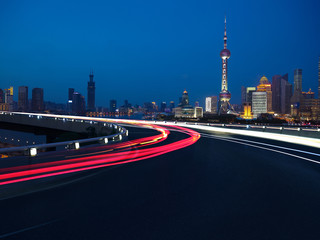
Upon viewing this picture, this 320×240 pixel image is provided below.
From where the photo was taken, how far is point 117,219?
5.04 metres

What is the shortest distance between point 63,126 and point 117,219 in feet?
149

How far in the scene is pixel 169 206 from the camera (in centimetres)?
578

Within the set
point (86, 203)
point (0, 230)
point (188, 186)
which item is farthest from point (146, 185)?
point (0, 230)

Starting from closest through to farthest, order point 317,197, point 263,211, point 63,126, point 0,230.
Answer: point 0,230 → point 263,211 → point 317,197 → point 63,126

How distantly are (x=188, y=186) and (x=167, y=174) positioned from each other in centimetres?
174

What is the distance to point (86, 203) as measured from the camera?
5.99m

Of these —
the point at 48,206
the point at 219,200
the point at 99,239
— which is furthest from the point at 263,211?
the point at 48,206

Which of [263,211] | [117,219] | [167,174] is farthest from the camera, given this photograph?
[167,174]

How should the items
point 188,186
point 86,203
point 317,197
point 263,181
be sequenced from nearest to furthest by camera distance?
point 86,203
point 317,197
point 188,186
point 263,181

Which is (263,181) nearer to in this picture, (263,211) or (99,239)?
(263,211)

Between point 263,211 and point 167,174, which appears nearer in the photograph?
point 263,211

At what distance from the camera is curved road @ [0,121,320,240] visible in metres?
4.49

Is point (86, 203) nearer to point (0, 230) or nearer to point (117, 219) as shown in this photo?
point (117, 219)

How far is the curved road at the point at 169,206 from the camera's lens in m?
4.49
